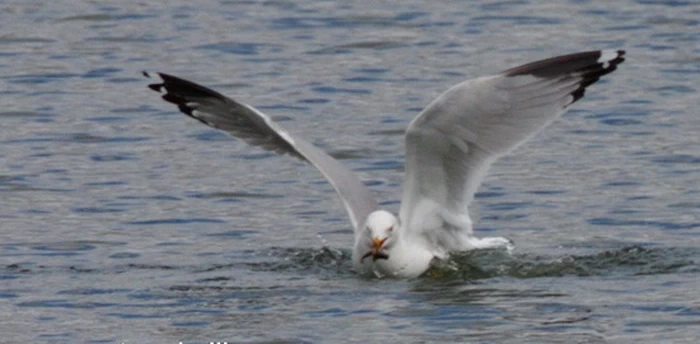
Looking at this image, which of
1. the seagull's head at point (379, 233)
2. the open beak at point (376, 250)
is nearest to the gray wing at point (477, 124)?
the seagull's head at point (379, 233)

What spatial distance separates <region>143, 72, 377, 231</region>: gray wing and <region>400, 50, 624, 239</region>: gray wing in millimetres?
347

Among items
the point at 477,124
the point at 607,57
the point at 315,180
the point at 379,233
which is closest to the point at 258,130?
the point at 379,233

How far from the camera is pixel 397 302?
33.3 ft

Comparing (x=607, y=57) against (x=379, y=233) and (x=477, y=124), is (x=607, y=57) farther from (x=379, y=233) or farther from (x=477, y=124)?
(x=379, y=233)

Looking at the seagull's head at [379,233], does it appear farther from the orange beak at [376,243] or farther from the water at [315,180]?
the water at [315,180]

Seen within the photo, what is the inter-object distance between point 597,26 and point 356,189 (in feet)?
25.9

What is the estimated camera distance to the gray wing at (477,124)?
34.3 ft

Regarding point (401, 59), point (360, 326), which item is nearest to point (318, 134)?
point (401, 59)

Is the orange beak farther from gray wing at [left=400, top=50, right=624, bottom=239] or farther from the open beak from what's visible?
gray wing at [left=400, top=50, right=624, bottom=239]

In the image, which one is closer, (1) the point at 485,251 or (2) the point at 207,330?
(2) the point at 207,330

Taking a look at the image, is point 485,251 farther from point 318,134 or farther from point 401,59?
point 401,59

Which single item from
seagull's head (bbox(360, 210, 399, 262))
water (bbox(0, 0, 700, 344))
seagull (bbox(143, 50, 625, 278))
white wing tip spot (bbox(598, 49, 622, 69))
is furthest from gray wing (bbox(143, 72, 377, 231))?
white wing tip spot (bbox(598, 49, 622, 69))

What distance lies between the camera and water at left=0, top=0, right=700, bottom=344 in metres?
9.80

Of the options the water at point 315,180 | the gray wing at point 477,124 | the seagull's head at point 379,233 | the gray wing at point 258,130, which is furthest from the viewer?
the gray wing at point 258,130
